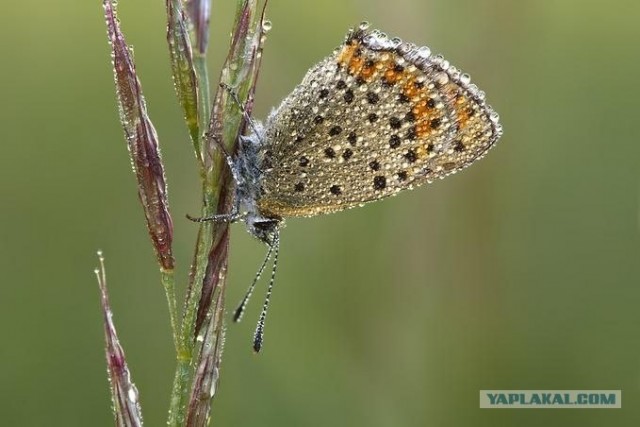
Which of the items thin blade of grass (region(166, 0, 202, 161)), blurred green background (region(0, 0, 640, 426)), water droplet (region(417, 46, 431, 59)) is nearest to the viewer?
thin blade of grass (region(166, 0, 202, 161))

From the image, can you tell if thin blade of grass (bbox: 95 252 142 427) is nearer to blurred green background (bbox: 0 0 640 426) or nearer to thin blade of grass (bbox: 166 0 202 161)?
thin blade of grass (bbox: 166 0 202 161)

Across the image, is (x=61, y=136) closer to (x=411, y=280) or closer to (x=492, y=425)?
(x=411, y=280)

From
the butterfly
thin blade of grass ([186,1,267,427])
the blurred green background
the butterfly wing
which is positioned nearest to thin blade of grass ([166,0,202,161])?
thin blade of grass ([186,1,267,427])

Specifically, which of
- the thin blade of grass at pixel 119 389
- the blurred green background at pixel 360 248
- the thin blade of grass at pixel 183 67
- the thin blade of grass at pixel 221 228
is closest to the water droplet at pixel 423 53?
the thin blade of grass at pixel 221 228

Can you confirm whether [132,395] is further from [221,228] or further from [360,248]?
[360,248]

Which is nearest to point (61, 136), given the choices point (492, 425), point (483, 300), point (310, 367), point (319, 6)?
point (319, 6)
